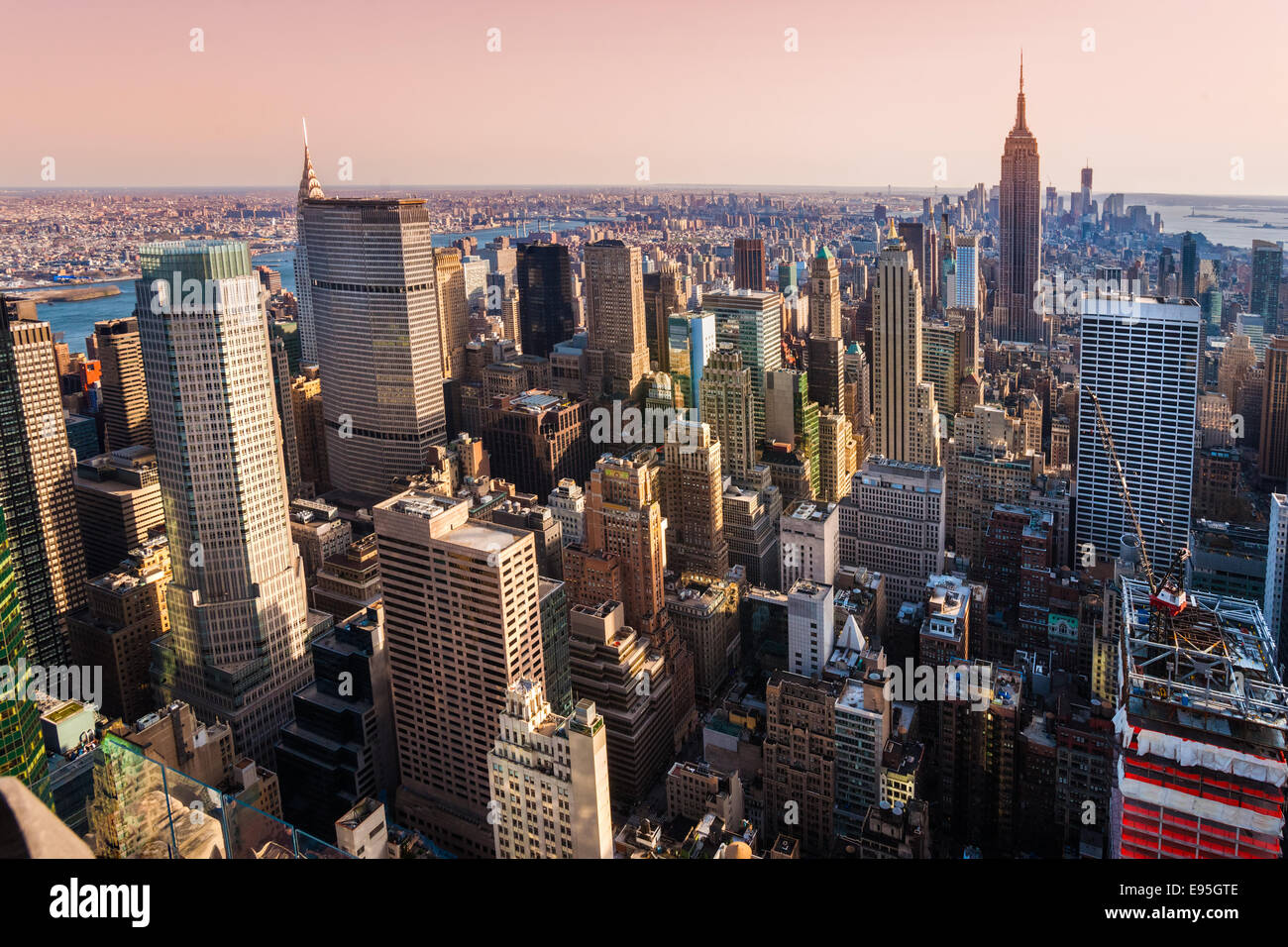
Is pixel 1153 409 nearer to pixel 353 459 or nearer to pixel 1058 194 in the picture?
pixel 353 459

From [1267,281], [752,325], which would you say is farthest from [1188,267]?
[752,325]

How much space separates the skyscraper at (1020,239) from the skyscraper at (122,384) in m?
34.1

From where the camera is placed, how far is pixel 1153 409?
2014cm

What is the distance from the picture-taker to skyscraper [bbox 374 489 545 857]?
476 inches

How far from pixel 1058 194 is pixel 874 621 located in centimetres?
3914

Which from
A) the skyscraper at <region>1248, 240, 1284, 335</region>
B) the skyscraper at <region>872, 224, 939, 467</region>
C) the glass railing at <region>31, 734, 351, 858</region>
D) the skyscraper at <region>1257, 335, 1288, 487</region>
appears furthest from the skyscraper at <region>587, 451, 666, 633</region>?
the skyscraper at <region>1248, 240, 1284, 335</region>

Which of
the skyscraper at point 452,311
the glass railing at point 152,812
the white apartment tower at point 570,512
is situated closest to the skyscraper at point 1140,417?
the white apartment tower at point 570,512

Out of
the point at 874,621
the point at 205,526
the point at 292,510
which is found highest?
the point at 205,526

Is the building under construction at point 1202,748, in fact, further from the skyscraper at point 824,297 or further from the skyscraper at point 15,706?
the skyscraper at point 824,297

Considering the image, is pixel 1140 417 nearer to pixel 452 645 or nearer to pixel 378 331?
pixel 452 645

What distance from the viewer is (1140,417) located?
2031 cm

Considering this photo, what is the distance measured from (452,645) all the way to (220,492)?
16.2 ft

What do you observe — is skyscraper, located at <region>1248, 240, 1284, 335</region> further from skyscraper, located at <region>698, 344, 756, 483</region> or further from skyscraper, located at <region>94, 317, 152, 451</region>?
skyscraper, located at <region>94, 317, 152, 451</region>
